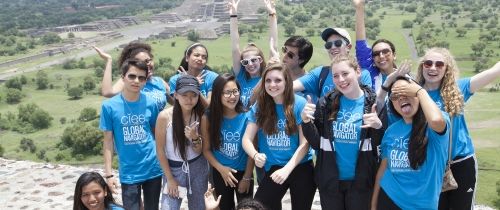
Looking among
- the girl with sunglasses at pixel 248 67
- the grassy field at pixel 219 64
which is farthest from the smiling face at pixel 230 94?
the grassy field at pixel 219 64

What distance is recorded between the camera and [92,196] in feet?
13.8

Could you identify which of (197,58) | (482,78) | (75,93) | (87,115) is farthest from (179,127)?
(75,93)

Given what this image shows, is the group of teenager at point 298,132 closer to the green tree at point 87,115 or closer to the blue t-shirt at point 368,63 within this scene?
the blue t-shirt at point 368,63

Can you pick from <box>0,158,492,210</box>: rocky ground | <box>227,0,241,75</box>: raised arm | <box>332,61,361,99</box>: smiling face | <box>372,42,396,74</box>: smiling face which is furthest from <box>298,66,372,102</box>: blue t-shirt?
<box>0,158,492,210</box>: rocky ground

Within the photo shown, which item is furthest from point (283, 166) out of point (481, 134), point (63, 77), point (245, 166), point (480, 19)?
point (480, 19)

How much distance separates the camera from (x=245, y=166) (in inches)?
185

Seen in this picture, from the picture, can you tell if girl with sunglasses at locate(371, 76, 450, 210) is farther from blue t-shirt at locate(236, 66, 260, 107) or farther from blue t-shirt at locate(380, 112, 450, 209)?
blue t-shirt at locate(236, 66, 260, 107)

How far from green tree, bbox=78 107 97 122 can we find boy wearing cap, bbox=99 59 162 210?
31748mm

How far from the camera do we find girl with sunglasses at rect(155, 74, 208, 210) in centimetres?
444

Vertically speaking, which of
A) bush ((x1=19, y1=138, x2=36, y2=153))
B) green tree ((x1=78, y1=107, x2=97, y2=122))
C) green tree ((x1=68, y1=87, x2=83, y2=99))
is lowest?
bush ((x1=19, y1=138, x2=36, y2=153))

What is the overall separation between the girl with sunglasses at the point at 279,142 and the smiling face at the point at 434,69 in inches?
42.2

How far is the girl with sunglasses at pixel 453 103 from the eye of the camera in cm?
395

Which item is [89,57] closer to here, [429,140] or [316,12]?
[316,12]

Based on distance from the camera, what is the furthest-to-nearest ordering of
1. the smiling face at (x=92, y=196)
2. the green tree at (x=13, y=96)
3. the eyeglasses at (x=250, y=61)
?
1. the green tree at (x=13, y=96)
2. the eyeglasses at (x=250, y=61)
3. the smiling face at (x=92, y=196)
